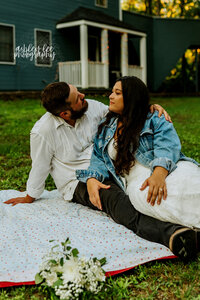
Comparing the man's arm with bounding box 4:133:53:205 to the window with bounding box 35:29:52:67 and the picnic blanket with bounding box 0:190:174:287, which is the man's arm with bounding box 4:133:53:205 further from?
the window with bounding box 35:29:52:67

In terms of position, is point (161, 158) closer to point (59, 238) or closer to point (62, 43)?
point (59, 238)

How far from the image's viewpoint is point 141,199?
8.64ft

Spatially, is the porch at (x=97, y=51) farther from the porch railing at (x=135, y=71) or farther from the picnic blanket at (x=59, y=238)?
the picnic blanket at (x=59, y=238)

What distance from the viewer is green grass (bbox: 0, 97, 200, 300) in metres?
2.20

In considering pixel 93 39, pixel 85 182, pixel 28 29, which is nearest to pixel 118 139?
pixel 85 182

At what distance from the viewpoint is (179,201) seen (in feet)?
8.12

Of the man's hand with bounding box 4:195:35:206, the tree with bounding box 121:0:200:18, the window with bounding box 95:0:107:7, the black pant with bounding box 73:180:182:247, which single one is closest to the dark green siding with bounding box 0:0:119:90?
the window with bounding box 95:0:107:7

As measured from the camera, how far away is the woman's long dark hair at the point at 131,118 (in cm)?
291

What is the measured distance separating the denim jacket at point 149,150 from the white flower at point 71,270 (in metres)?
0.96

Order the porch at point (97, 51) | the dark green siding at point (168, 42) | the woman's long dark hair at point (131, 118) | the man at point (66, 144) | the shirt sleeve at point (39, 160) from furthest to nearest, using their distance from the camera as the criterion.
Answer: the dark green siding at point (168, 42) → the porch at point (97, 51) → the shirt sleeve at point (39, 160) → the man at point (66, 144) → the woman's long dark hair at point (131, 118)

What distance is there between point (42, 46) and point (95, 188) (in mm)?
12336

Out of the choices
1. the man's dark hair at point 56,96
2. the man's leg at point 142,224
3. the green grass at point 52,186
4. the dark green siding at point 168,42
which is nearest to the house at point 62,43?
the dark green siding at point 168,42

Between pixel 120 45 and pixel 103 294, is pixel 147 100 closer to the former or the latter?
pixel 103 294

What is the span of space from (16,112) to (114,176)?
6.99m
